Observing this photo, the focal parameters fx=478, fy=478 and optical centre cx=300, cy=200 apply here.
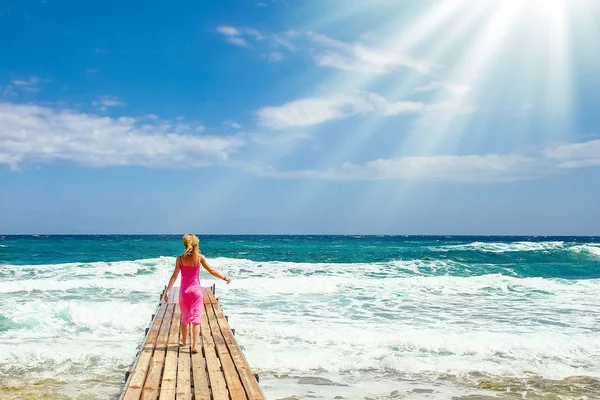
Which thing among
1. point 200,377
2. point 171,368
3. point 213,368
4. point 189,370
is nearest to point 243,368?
point 213,368

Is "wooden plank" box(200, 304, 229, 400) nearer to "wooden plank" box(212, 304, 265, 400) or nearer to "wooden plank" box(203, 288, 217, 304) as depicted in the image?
"wooden plank" box(212, 304, 265, 400)

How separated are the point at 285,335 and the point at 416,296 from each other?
343 inches

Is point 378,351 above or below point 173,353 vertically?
below

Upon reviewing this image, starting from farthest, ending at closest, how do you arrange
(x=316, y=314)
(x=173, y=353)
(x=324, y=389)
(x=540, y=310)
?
1. (x=540, y=310)
2. (x=316, y=314)
3. (x=324, y=389)
4. (x=173, y=353)

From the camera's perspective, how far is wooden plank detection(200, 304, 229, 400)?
5.18 metres

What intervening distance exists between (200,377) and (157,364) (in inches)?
31.9

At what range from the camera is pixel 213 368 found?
6.05 m

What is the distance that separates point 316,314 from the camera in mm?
14062

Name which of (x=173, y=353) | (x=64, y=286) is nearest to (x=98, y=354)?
(x=173, y=353)

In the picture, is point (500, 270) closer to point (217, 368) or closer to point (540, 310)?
point (540, 310)

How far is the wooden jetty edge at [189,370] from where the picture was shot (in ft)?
17.0

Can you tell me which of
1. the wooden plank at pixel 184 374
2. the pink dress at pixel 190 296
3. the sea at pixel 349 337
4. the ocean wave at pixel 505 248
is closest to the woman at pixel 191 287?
the pink dress at pixel 190 296

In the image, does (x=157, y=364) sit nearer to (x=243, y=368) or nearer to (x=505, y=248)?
(x=243, y=368)

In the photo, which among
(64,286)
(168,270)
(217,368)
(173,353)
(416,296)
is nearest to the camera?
(217,368)
